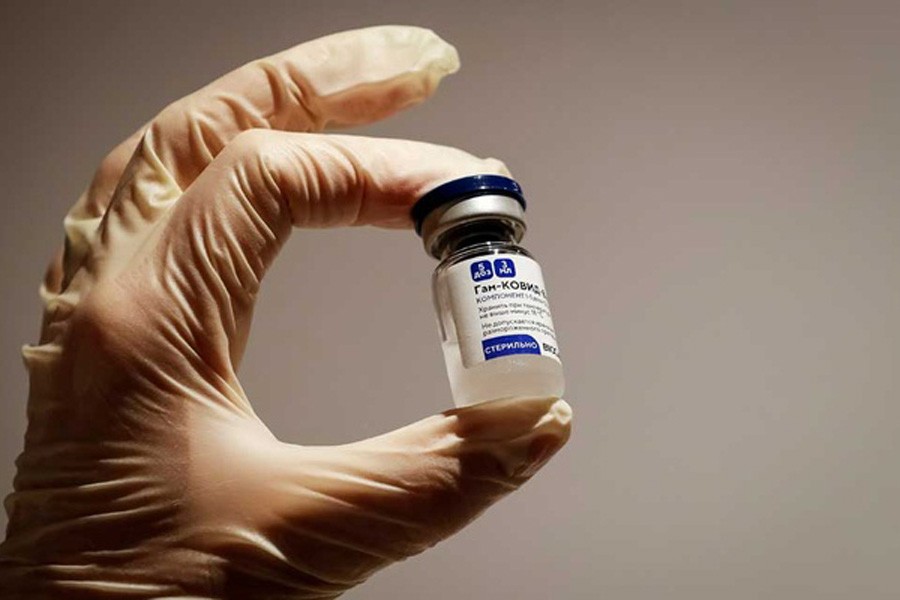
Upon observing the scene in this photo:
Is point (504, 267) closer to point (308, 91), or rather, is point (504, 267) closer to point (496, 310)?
point (496, 310)

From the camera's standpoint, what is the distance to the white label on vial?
0.62 meters

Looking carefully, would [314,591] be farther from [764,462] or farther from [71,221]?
[764,462]

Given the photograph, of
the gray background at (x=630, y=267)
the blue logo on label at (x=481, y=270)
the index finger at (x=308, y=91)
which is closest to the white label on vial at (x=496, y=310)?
the blue logo on label at (x=481, y=270)

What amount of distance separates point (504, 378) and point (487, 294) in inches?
2.5

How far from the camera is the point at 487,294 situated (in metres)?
0.63

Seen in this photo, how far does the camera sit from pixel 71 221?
825 mm

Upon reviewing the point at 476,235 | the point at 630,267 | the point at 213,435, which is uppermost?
the point at 630,267

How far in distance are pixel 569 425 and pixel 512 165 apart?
0.53 metres

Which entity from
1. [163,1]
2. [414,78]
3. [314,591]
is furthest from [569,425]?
[163,1]

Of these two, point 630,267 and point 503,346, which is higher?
point 630,267

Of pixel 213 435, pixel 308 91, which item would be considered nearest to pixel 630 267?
pixel 308 91

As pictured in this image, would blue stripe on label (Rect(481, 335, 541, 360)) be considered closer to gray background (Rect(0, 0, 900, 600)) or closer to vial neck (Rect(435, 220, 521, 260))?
vial neck (Rect(435, 220, 521, 260))

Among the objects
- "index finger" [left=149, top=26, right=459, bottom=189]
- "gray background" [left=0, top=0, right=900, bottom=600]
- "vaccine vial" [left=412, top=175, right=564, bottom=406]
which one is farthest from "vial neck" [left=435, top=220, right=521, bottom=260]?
"gray background" [left=0, top=0, right=900, bottom=600]

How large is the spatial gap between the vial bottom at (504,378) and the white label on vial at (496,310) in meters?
0.01
